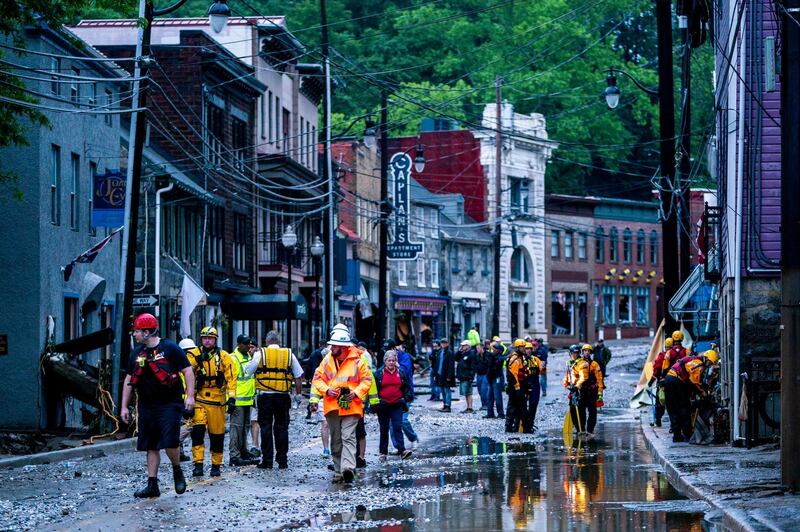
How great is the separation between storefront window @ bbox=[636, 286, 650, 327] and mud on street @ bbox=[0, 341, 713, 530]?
70.4 m

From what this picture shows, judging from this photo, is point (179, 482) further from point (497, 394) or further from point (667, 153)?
point (497, 394)

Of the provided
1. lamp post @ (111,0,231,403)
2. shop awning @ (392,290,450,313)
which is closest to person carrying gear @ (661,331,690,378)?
lamp post @ (111,0,231,403)

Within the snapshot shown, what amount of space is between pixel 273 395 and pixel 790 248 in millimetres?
8266

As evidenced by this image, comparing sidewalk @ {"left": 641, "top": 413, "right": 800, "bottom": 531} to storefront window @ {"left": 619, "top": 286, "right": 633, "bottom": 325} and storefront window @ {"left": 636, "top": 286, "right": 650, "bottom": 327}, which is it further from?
storefront window @ {"left": 636, "top": 286, "right": 650, "bottom": 327}

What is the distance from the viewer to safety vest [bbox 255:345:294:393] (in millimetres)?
21203

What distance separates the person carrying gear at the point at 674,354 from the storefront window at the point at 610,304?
6552 cm

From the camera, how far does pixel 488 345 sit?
128ft

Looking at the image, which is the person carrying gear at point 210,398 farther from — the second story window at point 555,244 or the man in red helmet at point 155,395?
the second story window at point 555,244

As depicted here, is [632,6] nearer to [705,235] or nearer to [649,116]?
[649,116]

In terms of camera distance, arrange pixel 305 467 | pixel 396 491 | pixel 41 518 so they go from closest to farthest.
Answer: pixel 41 518 < pixel 396 491 < pixel 305 467

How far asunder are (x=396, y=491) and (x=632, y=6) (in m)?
75.8

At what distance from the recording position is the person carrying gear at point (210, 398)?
19703mm

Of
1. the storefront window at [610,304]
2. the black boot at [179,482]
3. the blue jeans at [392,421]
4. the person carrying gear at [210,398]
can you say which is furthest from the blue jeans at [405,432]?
the storefront window at [610,304]

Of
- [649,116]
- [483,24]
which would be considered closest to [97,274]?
[483,24]
